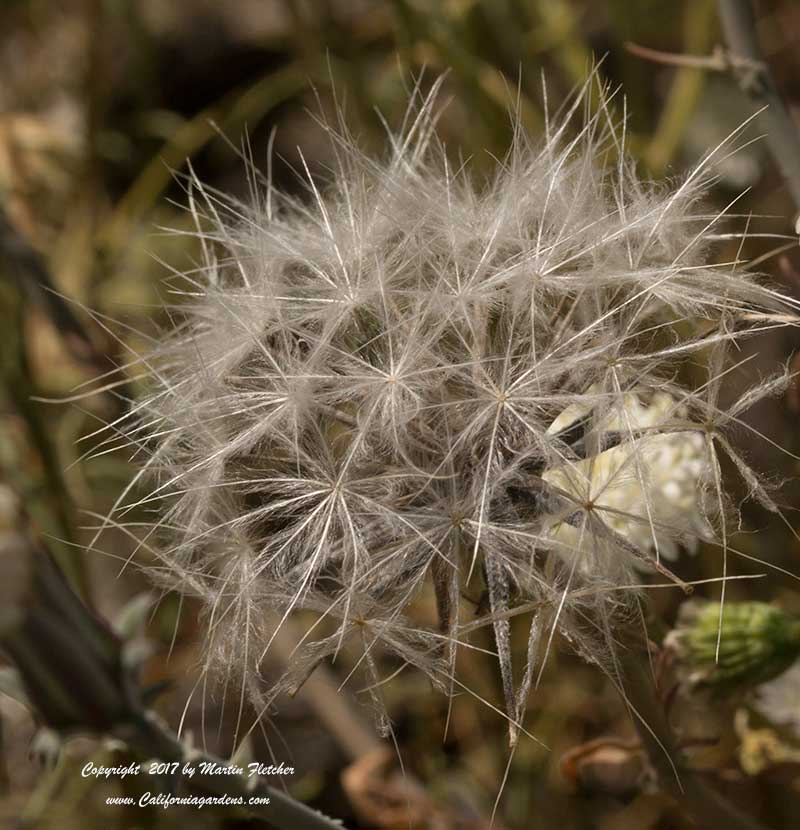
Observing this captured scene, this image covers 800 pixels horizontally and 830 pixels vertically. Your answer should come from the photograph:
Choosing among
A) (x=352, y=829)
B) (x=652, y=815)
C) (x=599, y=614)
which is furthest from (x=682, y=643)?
(x=352, y=829)

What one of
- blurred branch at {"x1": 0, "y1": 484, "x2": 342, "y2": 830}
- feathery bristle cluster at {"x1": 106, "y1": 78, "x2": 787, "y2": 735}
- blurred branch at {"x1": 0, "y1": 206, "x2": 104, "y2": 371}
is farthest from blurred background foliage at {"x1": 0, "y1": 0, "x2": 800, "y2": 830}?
blurred branch at {"x1": 0, "y1": 484, "x2": 342, "y2": 830}

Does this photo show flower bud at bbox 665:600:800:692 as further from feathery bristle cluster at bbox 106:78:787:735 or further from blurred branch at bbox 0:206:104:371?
blurred branch at bbox 0:206:104:371

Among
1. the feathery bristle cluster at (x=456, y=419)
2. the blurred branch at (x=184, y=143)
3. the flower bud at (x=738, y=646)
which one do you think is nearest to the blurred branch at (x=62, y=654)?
the feathery bristle cluster at (x=456, y=419)

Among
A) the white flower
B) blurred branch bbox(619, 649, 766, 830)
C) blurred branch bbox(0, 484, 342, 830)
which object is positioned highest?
blurred branch bbox(0, 484, 342, 830)

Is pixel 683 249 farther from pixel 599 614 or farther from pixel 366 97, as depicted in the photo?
pixel 366 97

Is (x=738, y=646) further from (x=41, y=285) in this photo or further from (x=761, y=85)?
(x=41, y=285)

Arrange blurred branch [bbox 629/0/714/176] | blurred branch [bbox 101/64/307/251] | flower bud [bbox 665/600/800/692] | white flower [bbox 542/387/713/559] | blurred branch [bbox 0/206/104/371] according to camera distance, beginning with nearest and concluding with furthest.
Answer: white flower [bbox 542/387/713/559]
flower bud [bbox 665/600/800/692]
blurred branch [bbox 0/206/104/371]
blurred branch [bbox 629/0/714/176]
blurred branch [bbox 101/64/307/251]
